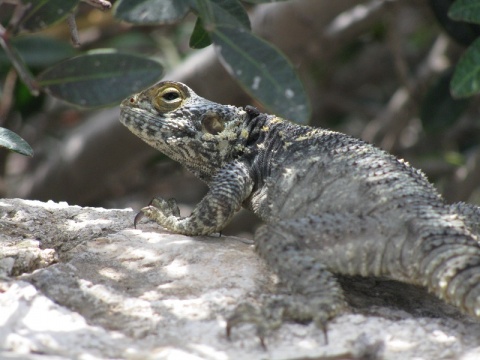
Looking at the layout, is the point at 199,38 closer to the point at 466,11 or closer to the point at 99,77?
the point at 99,77

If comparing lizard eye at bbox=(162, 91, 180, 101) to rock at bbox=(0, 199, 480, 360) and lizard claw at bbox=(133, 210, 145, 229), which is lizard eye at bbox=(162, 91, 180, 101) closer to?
lizard claw at bbox=(133, 210, 145, 229)

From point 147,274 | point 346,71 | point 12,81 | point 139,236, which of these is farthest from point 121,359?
point 346,71

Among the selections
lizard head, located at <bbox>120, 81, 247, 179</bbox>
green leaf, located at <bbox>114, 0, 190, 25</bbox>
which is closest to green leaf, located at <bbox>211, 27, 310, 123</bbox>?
green leaf, located at <bbox>114, 0, 190, 25</bbox>

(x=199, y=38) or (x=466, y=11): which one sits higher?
(x=466, y=11)

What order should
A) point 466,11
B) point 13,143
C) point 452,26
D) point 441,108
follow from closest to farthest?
point 13,143, point 466,11, point 452,26, point 441,108

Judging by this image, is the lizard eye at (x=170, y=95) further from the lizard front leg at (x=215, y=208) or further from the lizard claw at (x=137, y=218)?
the lizard claw at (x=137, y=218)

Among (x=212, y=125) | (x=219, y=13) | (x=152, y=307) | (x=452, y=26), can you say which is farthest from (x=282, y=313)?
(x=452, y=26)

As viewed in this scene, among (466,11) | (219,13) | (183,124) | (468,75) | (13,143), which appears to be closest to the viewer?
(219,13)
